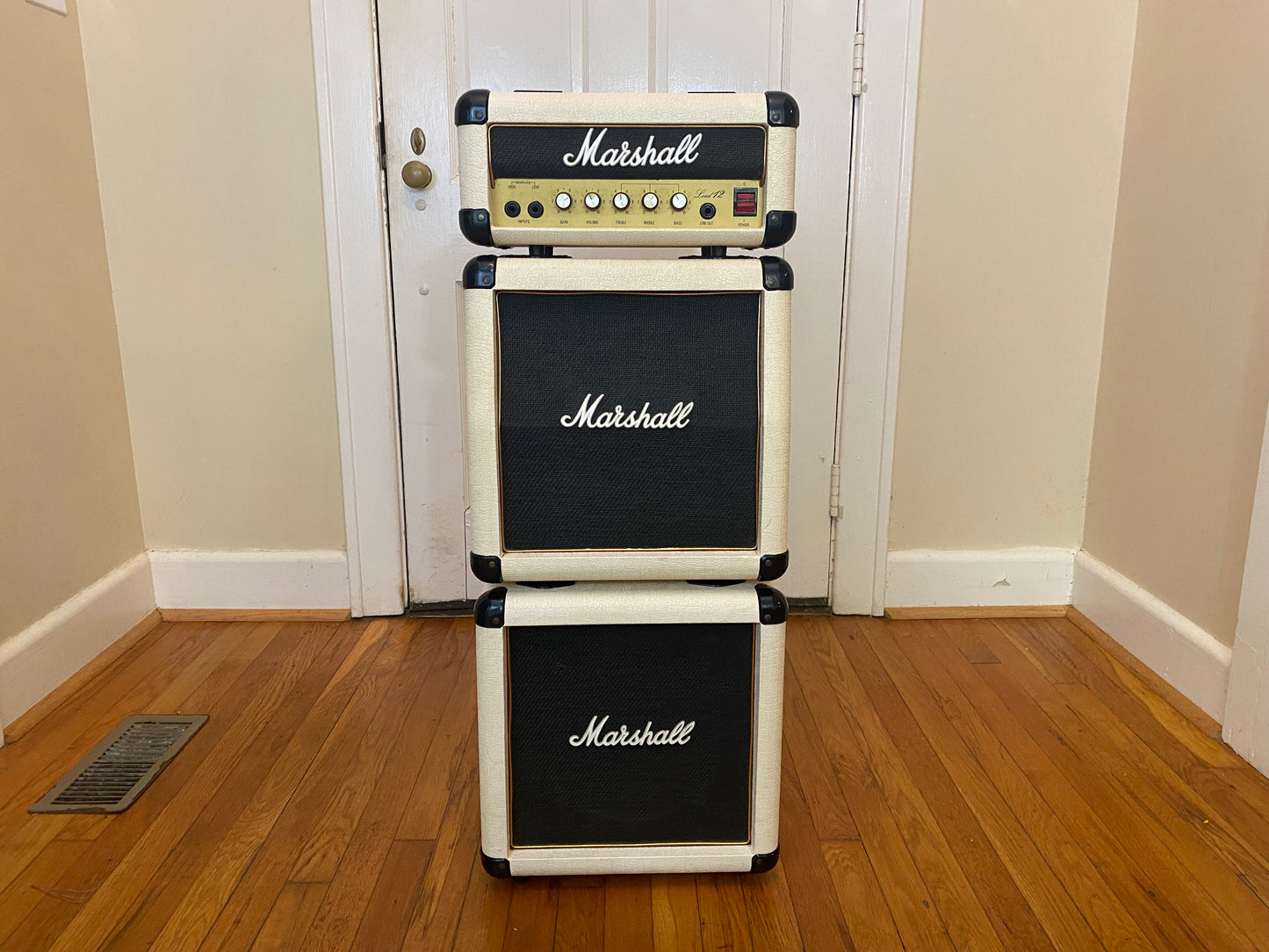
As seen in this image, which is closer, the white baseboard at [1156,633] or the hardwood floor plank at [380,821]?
the hardwood floor plank at [380,821]

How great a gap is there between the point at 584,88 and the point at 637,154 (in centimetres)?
87

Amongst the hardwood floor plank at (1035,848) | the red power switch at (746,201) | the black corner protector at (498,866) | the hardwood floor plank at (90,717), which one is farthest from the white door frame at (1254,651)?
the hardwood floor plank at (90,717)

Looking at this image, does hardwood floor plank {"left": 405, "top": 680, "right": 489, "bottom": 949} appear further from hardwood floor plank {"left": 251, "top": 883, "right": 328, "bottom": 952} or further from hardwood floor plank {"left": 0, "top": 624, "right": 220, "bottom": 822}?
hardwood floor plank {"left": 0, "top": 624, "right": 220, "bottom": 822}

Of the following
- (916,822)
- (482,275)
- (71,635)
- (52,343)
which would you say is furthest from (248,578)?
(916,822)

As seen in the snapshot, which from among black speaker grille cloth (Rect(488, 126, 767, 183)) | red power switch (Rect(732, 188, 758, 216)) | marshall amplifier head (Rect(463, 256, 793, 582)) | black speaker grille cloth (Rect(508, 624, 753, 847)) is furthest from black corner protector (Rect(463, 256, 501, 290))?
black speaker grille cloth (Rect(508, 624, 753, 847))

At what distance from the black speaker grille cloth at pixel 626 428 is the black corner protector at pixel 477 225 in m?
0.08

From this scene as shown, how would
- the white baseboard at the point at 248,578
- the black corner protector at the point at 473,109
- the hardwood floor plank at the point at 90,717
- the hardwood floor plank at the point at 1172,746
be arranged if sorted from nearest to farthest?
the black corner protector at the point at 473,109 → the hardwood floor plank at the point at 1172,746 → the hardwood floor plank at the point at 90,717 → the white baseboard at the point at 248,578

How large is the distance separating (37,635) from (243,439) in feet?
1.76

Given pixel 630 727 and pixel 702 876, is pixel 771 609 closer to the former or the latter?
pixel 630 727

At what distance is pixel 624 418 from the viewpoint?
1092 millimetres

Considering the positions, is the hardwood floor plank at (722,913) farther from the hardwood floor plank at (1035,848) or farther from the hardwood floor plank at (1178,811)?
the hardwood floor plank at (1178,811)

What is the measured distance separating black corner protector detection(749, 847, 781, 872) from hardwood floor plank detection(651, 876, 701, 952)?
0.08 metres

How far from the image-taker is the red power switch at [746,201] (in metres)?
1.08

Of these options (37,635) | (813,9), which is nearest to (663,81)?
(813,9)
